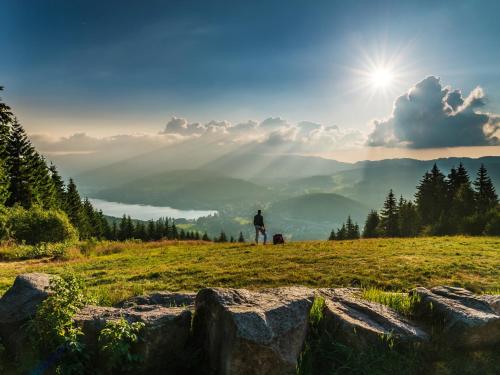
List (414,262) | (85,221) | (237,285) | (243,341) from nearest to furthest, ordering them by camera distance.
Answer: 1. (243,341)
2. (237,285)
3. (414,262)
4. (85,221)

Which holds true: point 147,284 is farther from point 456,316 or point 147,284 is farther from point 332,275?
point 456,316

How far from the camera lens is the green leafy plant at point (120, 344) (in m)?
5.93

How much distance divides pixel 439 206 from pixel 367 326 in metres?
77.6

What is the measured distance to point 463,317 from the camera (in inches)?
265

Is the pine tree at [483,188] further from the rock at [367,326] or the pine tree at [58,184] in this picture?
the pine tree at [58,184]

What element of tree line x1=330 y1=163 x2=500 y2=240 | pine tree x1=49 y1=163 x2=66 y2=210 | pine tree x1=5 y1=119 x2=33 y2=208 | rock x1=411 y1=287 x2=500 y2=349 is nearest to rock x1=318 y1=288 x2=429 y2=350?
rock x1=411 y1=287 x2=500 y2=349

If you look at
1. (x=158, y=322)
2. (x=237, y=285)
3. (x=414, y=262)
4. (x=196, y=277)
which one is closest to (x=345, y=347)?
(x=158, y=322)

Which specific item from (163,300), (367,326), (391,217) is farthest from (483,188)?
(163,300)

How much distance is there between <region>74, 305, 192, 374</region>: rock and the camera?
6.28 meters

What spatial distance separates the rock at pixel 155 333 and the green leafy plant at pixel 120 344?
132 mm

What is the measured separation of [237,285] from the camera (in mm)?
12031

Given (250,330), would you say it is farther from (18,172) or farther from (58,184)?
(58,184)

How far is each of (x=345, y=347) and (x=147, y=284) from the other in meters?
7.94

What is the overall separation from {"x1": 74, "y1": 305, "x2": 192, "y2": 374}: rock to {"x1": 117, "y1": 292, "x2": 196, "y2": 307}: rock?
1146 mm
